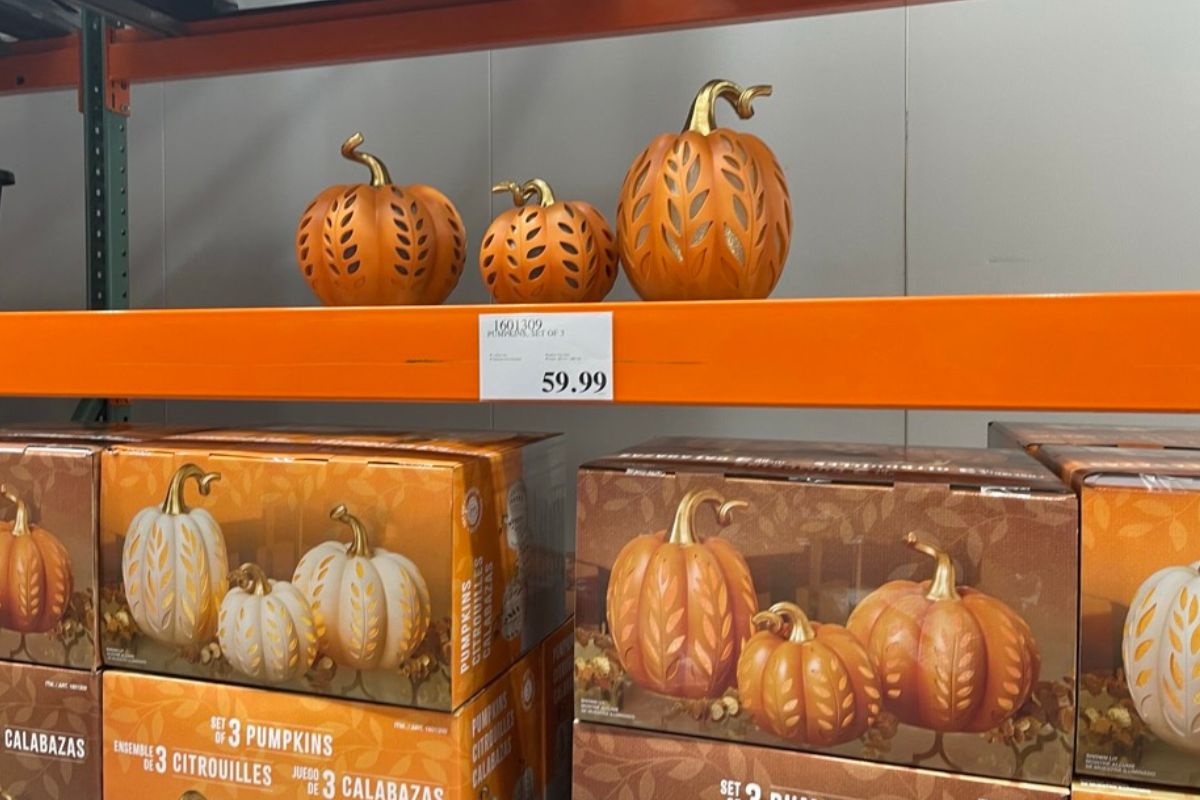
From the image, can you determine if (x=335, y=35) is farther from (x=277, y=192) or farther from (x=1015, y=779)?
(x=1015, y=779)

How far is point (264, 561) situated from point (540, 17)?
0.77 metres

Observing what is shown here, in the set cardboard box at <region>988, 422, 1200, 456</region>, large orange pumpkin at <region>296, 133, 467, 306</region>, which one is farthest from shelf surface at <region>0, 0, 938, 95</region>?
cardboard box at <region>988, 422, 1200, 456</region>

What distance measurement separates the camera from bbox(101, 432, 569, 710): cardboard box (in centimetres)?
84

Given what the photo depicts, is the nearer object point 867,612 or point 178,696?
point 867,612

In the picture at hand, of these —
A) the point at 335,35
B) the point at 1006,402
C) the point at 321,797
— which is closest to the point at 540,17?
the point at 335,35

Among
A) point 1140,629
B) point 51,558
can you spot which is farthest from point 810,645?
point 51,558

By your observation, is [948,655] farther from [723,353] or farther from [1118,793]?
[723,353]

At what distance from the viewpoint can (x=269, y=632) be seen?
880 millimetres

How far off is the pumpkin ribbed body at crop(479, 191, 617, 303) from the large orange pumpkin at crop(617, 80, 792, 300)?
0.22 feet

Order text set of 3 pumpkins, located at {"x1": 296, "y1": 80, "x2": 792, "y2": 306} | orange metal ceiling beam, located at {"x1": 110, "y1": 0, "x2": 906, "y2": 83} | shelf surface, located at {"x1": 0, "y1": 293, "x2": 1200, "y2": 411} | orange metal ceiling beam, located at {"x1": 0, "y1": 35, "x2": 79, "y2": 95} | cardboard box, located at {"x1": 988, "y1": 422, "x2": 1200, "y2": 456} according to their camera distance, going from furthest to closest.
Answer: orange metal ceiling beam, located at {"x1": 0, "y1": 35, "x2": 79, "y2": 95}
orange metal ceiling beam, located at {"x1": 110, "y1": 0, "x2": 906, "y2": 83}
cardboard box, located at {"x1": 988, "y1": 422, "x2": 1200, "y2": 456}
text set of 3 pumpkins, located at {"x1": 296, "y1": 80, "x2": 792, "y2": 306}
shelf surface, located at {"x1": 0, "y1": 293, "x2": 1200, "y2": 411}

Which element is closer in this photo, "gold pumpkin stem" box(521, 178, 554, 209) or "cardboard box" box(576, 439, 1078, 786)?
"cardboard box" box(576, 439, 1078, 786)

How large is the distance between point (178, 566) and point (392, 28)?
2.47 ft

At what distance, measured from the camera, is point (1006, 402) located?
2.18 feet

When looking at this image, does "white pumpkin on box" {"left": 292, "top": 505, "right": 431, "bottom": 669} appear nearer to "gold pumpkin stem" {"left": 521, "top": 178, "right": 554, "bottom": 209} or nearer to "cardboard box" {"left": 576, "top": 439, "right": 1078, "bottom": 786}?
"cardboard box" {"left": 576, "top": 439, "right": 1078, "bottom": 786}
